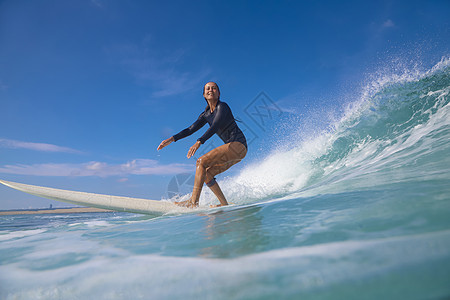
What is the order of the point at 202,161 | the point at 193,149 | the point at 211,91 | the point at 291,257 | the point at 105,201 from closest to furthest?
the point at 291,257
the point at 193,149
the point at 202,161
the point at 211,91
the point at 105,201

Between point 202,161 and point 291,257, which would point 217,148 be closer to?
point 202,161

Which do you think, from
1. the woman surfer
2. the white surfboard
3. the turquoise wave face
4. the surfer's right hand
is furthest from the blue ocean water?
the surfer's right hand

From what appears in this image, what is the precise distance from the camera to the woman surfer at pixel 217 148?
435cm

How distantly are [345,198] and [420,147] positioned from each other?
2.35 meters

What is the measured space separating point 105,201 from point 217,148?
243 cm

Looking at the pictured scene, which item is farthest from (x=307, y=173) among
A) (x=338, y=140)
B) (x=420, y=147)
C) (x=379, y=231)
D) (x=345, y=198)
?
(x=379, y=231)

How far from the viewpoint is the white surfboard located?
4703 mm

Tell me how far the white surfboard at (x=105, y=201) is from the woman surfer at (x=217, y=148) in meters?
0.45

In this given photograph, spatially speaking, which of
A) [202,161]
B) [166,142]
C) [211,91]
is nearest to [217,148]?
[202,161]

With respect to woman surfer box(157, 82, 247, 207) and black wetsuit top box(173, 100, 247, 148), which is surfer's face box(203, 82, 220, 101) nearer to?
woman surfer box(157, 82, 247, 207)

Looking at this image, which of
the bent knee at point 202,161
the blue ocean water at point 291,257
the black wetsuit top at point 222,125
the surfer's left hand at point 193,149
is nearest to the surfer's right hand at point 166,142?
the black wetsuit top at point 222,125

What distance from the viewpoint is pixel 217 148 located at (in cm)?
A: 438

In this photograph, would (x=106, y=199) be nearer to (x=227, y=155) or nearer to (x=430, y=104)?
(x=227, y=155)

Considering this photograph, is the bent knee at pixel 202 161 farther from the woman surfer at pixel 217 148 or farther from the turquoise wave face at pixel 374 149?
the turquoise wave face at pixel 374 149
